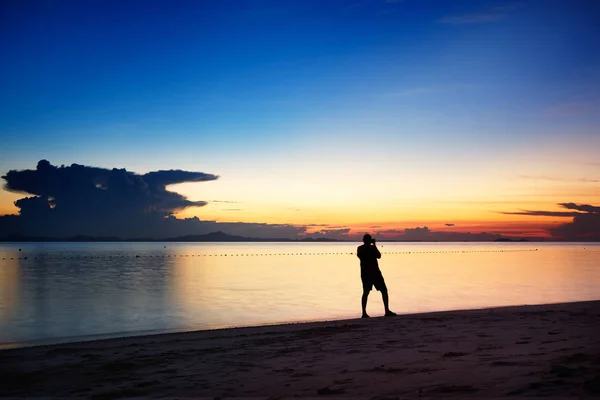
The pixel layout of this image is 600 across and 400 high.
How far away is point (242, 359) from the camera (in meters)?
9.57

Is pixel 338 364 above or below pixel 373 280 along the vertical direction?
below

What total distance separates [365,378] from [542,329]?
6.01 m

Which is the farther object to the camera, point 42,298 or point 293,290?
point 293,290

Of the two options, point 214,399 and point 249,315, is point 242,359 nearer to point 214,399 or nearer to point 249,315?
point 214,399

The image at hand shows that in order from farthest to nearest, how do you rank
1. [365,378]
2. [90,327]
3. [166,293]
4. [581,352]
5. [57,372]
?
[166,293] < [90,327] < [57,372] < [581,352] < [365,378]

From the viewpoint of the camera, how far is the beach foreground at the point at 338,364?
6.58 metres

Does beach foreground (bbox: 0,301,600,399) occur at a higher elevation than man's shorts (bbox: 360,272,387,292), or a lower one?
lower

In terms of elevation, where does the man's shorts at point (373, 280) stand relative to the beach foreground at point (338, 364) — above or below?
above

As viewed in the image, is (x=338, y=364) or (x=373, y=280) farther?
(x=373, y=280)

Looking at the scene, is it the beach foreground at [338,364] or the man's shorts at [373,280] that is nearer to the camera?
the beach foreground at [338,364]

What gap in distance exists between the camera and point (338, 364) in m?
8.47

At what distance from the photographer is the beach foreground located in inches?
259

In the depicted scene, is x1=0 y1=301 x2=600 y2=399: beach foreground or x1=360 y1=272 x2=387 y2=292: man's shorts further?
x1=360 y1=272 x2=387 y2=292: man's shorts

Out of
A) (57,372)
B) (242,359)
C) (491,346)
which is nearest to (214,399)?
(242,359)
